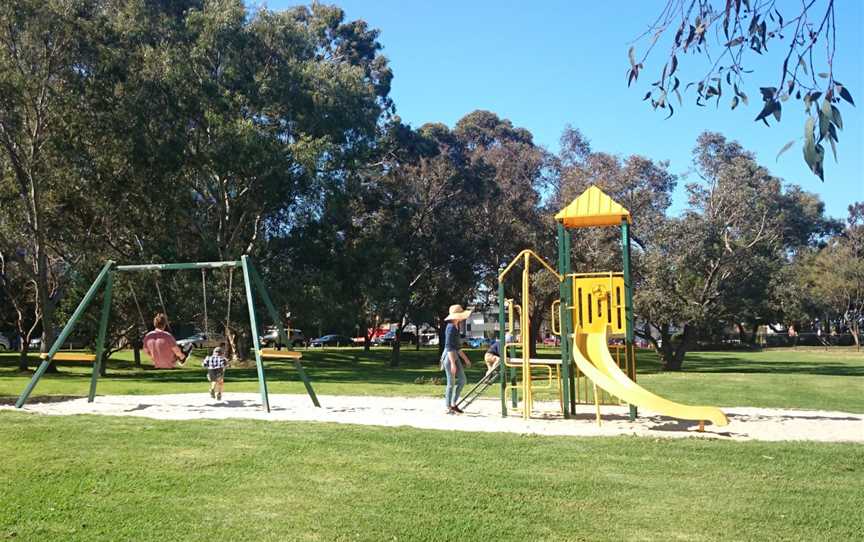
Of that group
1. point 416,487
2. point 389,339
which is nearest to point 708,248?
point 416,487

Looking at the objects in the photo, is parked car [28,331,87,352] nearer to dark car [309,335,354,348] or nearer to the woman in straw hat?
the woman in straw hat

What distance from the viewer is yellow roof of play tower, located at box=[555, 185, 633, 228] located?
38.6 ft

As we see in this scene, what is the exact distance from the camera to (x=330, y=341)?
78312 mm

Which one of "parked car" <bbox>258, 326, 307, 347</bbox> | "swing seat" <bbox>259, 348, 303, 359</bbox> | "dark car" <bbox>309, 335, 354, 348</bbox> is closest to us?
"swing seat" <bbox>259, 348, 303, 359</bbox>

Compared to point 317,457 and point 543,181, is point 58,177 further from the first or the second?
point 543,181

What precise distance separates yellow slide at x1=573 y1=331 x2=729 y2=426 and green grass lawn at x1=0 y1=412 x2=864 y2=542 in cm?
84

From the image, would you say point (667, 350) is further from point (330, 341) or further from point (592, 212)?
point (330, 341)

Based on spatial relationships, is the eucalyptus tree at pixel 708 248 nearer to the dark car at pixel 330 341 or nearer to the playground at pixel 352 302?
the playground at pixel 352 302

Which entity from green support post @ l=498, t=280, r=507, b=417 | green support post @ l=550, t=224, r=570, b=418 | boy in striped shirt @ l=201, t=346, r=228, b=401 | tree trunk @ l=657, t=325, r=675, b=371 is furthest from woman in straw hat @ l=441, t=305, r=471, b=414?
tree trunk @ l=657, t=325, r=675, b=371

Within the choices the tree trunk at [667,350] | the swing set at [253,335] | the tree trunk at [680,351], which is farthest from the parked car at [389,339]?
the swing set at [253,335]

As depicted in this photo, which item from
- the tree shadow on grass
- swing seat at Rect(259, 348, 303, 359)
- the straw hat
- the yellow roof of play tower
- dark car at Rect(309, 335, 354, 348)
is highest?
the yellow roof of play tower

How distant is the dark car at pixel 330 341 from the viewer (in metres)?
75.5

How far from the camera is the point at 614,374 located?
10.7 meters

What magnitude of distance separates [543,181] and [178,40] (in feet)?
73.5
